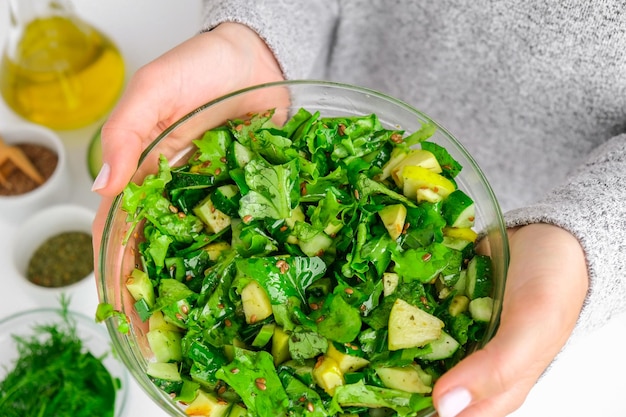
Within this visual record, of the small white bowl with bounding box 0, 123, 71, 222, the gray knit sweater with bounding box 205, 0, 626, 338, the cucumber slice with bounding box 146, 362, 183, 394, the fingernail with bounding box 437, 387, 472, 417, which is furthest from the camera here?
the small white bowl with bounding box 0, 123, 71, 222

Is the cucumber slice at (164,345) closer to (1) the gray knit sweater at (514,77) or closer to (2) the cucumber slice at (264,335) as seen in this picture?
(2) the cucumber slice at (264,335)

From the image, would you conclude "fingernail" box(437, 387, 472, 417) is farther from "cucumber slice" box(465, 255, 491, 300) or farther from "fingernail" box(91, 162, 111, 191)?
"fingernail" box(91, 162, 111, 191)

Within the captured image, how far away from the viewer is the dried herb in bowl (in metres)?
1.37

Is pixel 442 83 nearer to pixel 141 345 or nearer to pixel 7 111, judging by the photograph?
pixel 141 345

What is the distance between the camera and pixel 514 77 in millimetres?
1344

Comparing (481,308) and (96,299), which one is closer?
(481,308)

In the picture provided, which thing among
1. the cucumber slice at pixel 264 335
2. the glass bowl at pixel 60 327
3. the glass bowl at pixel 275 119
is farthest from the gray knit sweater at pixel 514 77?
the glass bowl at pixel 60 327

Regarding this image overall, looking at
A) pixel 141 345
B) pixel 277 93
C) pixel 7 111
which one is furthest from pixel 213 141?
pixel 7 111

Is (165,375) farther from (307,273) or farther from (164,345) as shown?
(307,273)

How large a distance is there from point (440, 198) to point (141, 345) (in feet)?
1.71

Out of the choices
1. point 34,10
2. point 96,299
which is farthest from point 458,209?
point 34,10

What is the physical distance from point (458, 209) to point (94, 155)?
990 millimetres

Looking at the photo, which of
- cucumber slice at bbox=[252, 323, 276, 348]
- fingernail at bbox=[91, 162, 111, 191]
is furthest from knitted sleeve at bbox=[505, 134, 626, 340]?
fingernail at bbox=[91, 162, 111, 191]

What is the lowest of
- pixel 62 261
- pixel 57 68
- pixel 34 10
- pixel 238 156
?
pixel 62 261
